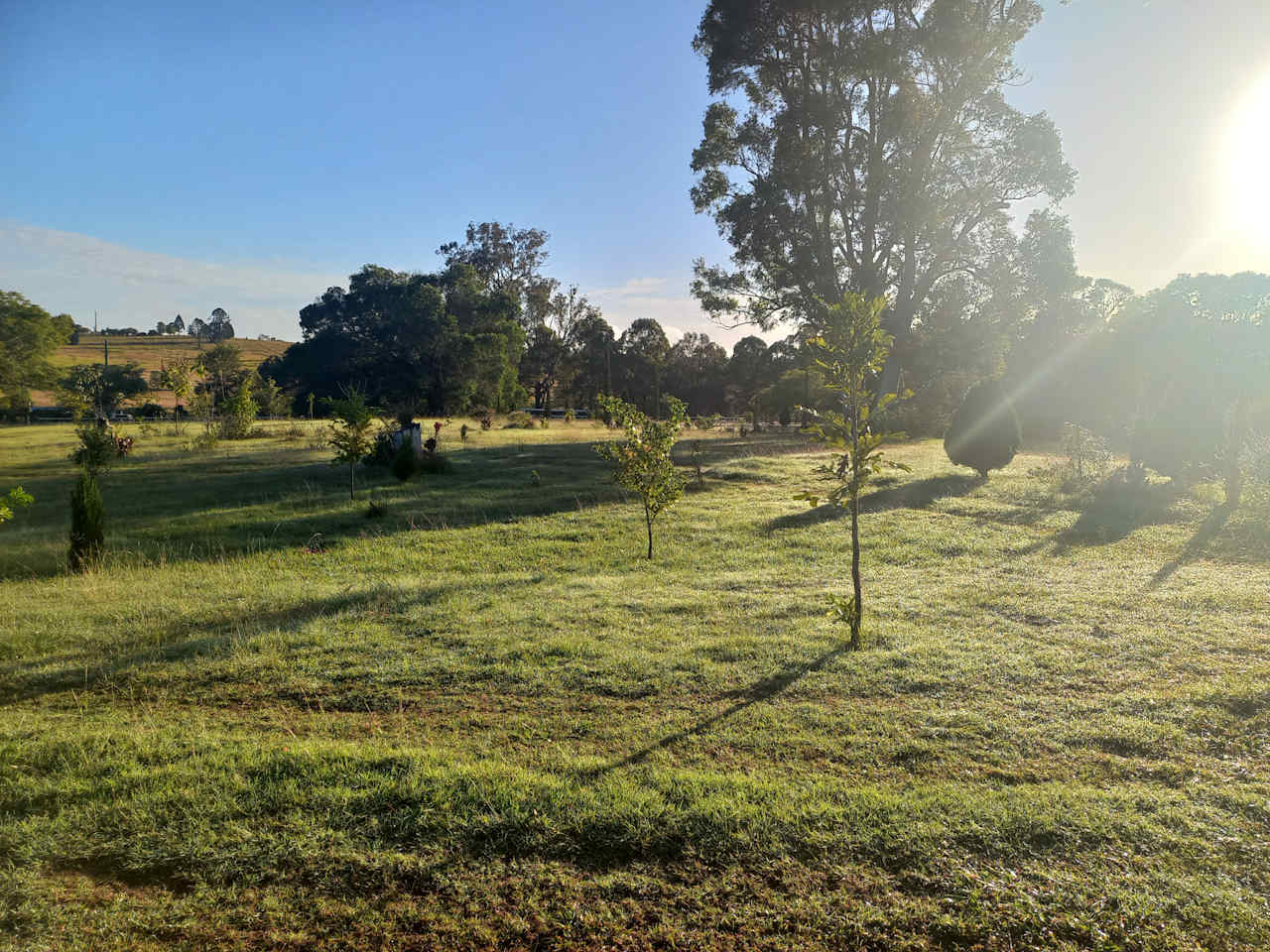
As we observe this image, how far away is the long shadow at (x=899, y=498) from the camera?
1372 centimetres

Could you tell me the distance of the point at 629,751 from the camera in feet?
15.8

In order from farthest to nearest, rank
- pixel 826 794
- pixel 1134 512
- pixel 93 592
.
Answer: pixel 1134 512
pixel 93 592
pixel 826 794

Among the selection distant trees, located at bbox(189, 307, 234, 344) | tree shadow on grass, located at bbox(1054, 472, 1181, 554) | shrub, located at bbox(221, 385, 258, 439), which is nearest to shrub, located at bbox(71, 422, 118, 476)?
shrub, located at bbox(221, 385, 258, 439)

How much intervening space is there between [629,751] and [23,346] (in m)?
54.1

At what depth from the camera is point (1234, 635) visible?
22.9 ft

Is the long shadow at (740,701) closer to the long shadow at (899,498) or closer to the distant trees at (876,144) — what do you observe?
the long shadow at (899,498)

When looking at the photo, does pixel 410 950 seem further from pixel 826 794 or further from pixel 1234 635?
pixel 1234 635

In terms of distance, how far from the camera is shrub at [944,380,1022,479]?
17828 mm

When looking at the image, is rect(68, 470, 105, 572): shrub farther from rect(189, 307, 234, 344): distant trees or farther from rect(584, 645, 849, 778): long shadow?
rect(189, 307, 234, 344): distant trees

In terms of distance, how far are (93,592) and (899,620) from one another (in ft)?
33.2

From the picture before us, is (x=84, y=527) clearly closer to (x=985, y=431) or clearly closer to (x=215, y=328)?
(x=985, y=431)

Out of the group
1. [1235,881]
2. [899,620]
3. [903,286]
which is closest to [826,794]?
[1235,881]

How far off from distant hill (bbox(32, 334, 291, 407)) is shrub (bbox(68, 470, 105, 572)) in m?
66.7

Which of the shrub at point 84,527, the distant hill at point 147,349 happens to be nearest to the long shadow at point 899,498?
the shrub at point 84,527
